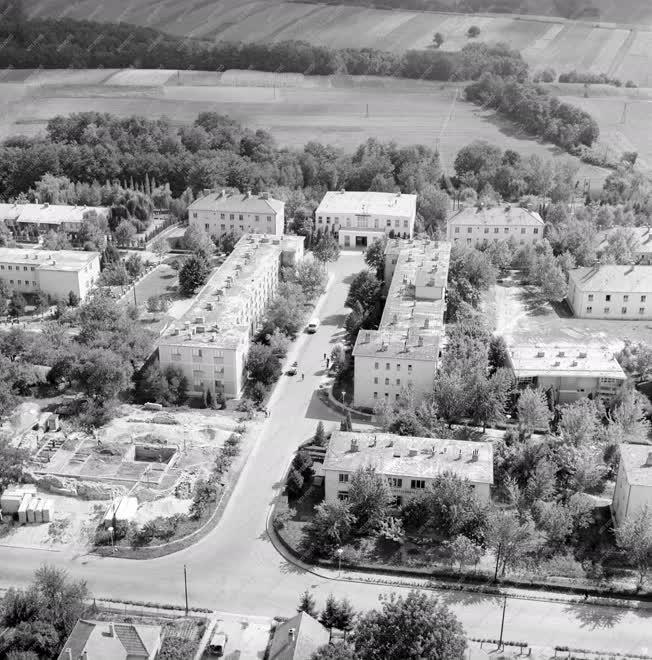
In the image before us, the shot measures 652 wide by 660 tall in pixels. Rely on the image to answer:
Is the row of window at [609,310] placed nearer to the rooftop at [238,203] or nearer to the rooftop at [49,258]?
the rooftop at [238,203]

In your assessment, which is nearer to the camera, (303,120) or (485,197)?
(485,197)

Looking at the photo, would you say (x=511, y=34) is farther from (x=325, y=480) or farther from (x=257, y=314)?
(x=325, y=480)

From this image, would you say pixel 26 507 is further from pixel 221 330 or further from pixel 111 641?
pixel 221 330

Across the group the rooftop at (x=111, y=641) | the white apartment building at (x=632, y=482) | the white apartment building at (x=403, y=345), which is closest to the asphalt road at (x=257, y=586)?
the rooftop at (x=111, y=641)

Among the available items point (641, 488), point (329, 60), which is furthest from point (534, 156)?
point (641, 488)

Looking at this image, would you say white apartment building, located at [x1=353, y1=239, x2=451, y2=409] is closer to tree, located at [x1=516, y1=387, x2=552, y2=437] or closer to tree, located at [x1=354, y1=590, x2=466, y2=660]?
tree, located at [x1=516, y1=387, x2=552, y2=437]

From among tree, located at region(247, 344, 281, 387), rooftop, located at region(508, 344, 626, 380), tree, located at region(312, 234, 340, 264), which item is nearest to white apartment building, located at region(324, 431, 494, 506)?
rooftop, located at region(508, 344, 626, 380)
